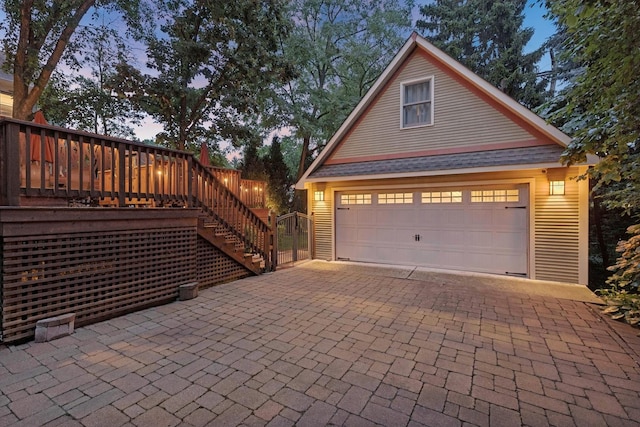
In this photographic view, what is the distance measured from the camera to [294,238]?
8.62 metres

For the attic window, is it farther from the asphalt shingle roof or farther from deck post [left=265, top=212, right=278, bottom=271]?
deck post [left=265, top=212, right=278, bottom=271]

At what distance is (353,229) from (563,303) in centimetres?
506

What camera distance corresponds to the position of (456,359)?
297 cm

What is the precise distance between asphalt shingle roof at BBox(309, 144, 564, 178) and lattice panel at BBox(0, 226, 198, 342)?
4780 mm

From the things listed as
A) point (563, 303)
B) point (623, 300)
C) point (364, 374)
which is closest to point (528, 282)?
point (563, 303)

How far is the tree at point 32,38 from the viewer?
772 centimetres

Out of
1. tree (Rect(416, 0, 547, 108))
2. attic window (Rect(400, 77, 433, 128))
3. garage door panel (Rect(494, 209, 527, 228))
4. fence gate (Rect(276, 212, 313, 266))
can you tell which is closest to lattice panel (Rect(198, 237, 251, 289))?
fence gate (Rect(276, 212, 313, 266))

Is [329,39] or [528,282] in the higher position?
[329,39]

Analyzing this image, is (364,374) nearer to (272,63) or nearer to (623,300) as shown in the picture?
(623,300)

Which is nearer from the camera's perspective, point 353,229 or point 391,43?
point 353,229

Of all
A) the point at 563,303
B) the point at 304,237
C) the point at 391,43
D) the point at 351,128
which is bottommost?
the point at 563,303

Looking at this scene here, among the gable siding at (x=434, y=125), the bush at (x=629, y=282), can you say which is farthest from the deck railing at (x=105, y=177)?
the bush at (x=629, y=282)

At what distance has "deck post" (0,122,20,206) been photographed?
10.5 ft

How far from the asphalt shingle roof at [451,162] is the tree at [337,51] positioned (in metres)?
8.17
